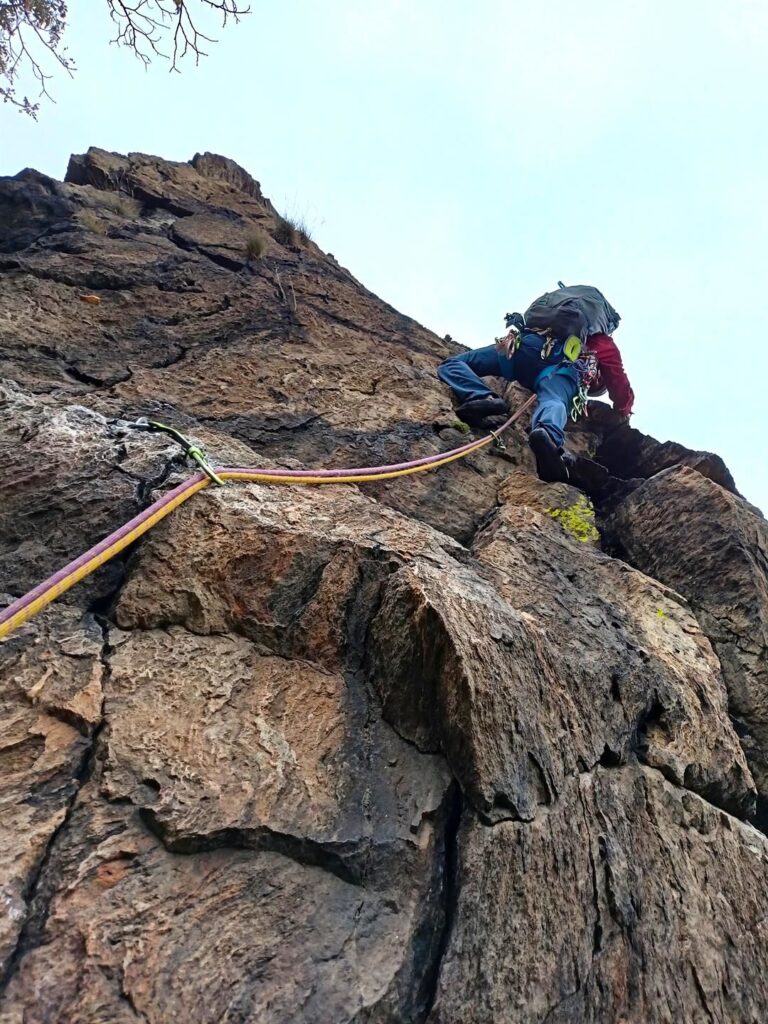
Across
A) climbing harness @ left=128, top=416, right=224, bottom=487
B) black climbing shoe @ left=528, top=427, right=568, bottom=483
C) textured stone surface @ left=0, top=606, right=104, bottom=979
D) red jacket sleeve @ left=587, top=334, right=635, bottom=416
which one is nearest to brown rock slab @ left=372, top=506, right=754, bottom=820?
black climbing shoe @ left=528, top=427, right=568, bottom=483

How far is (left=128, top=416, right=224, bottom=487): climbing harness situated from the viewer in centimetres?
331

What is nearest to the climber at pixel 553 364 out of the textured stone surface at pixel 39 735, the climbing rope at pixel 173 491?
the climbing rope at pixel 173 491

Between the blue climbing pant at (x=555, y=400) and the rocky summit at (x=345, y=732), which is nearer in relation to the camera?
the rocky summit at (x=345, y=732)

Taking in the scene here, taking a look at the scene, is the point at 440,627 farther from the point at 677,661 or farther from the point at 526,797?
the point at 677,661

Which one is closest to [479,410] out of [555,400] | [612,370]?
[555,400]

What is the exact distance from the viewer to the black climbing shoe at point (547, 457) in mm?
5223

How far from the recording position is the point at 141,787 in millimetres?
2268

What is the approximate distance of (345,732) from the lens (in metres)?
2.70

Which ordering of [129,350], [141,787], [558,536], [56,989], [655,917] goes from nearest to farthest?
[56,989] < [141,787] < [655,917] < [558,536] < [129,350]

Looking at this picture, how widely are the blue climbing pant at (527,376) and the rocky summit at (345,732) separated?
104 cm

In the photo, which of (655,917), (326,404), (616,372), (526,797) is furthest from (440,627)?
(616,372)

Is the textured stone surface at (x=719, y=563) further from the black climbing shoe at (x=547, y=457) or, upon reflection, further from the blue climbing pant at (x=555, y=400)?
the blue climbing pant at (x=555, y=400)

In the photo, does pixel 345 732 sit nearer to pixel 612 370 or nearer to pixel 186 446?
pixel 186 446

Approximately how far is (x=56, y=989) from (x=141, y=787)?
0.59 metres
